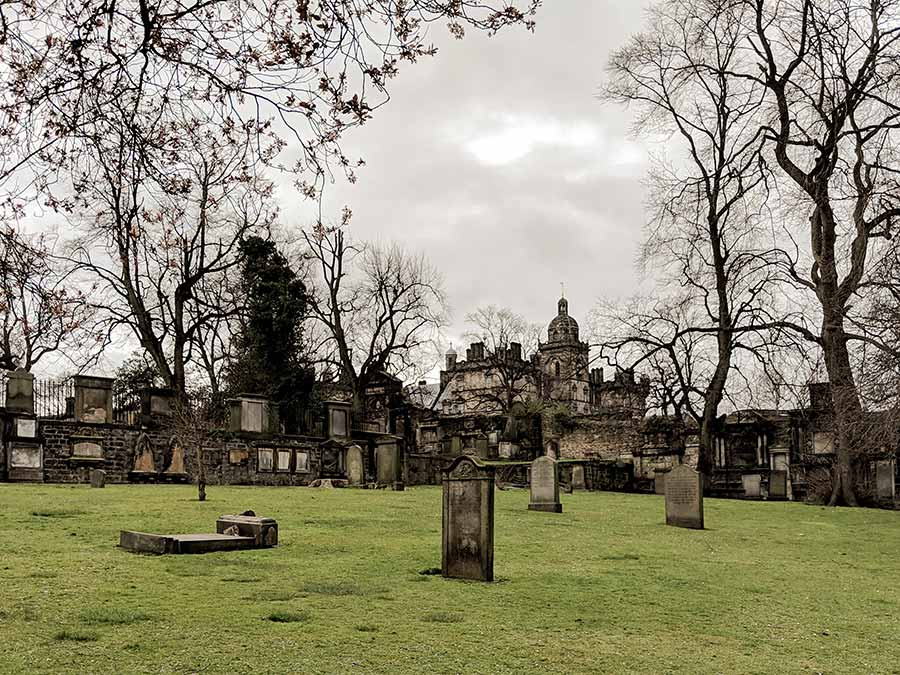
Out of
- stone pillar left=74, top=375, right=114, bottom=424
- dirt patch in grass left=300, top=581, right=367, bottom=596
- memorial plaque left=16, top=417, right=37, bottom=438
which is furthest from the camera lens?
stone pillar left=74, top=375, right=114, bottom=424

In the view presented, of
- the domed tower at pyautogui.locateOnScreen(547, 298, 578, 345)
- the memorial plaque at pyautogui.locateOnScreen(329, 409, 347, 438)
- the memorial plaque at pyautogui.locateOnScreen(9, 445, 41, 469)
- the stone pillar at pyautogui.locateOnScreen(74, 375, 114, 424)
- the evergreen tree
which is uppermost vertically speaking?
the domed tower at pyautogui.locateOnScreen(547, 298, 578, 345)

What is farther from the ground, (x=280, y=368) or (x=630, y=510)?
(x=280, y=368)

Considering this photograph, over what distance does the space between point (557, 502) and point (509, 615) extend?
10564 millimetres

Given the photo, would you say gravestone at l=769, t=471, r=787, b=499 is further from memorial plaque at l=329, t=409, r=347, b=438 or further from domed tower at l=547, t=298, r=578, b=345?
domed tower at l=547, t=298, r=578, b=345

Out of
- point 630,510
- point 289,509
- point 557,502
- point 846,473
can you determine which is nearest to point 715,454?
point 846,473

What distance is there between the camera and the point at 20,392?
22375mm

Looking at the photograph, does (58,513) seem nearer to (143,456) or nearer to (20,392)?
(20,392)

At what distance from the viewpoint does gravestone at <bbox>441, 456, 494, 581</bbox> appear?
8859mm

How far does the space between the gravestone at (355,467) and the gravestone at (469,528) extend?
54.8ft

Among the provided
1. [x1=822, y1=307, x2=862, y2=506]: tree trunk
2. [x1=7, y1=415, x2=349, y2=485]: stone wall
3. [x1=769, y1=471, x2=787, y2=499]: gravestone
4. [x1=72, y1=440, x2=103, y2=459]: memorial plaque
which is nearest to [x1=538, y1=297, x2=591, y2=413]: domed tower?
[x1=769, y1=471, x2=787, y2=499]: gravestone

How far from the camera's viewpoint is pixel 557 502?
57.9 ft

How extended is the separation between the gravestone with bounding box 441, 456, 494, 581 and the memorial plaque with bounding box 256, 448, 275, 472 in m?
18.1

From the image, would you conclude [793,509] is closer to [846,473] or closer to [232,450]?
[846,473]

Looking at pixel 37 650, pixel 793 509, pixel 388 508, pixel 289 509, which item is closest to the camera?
pixel 37 650
